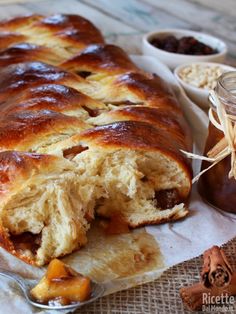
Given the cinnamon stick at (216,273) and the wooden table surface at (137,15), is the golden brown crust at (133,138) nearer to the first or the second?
the cinnamon stick at (216,273)

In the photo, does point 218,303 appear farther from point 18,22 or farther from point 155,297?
point 18,22

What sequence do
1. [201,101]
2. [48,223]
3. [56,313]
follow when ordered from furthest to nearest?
[201,101] → [48,223] → [56,313]

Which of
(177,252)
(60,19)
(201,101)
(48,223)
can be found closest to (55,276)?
(48,223)

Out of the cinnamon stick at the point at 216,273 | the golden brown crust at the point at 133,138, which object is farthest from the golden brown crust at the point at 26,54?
the cinnamon stick at the point at 216,273

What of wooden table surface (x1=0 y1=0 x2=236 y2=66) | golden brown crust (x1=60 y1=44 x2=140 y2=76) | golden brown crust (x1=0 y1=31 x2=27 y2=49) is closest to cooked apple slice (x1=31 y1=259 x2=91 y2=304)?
golden brown crust (x1=60 y1=44 x2=140 y2=76)

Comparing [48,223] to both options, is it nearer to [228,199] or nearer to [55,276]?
[55,276]

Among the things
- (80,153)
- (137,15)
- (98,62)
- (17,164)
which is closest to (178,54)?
(98,62)

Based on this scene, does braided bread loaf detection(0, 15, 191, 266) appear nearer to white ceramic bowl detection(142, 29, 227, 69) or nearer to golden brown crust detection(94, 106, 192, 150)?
golden brown crust detection(94, 106, 192, 150)
